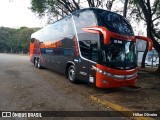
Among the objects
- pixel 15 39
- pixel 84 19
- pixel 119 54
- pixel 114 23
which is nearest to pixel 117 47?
pixel 119 54

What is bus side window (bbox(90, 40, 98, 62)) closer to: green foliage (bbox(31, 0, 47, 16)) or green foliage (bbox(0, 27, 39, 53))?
green foliage (bbox(31, 0, 47, 16))

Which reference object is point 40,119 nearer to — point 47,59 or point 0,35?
point 47,59

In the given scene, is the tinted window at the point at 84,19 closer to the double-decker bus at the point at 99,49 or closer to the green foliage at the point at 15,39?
the double-decker bus at the point at 99,49

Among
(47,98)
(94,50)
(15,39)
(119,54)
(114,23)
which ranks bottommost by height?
(47,98)

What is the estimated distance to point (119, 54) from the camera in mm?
9383

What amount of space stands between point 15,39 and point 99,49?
2847 inches

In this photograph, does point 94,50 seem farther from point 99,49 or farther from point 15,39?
point 15,39

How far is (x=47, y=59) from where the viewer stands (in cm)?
1538

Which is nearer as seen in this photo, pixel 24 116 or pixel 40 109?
pixel 24 116

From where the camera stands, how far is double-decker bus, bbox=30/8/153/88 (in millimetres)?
9008

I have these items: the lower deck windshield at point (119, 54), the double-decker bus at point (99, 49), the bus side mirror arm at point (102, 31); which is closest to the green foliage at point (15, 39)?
the double-decker bus at point (99, 49)

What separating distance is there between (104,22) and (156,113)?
4708 millimetres

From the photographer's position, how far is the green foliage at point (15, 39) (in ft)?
239

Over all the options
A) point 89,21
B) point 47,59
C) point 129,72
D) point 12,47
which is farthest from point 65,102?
point 12,47
